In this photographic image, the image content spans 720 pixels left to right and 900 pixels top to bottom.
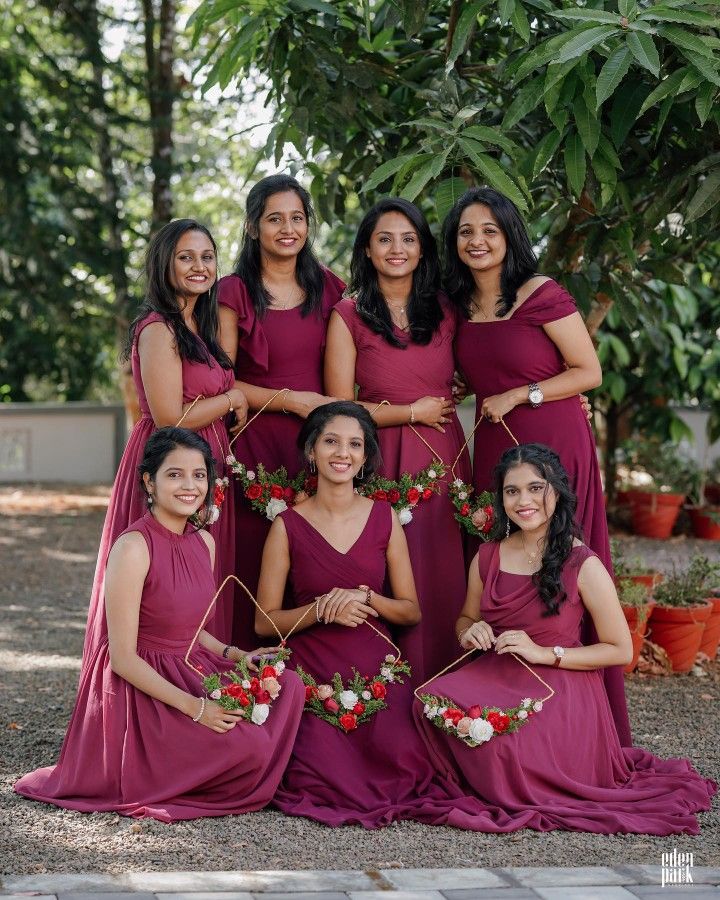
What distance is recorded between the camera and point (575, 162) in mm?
4273

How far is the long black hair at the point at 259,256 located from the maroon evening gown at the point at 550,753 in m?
1.18

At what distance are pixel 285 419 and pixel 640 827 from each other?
1895 mm

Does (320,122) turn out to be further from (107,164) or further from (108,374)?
(108,374)

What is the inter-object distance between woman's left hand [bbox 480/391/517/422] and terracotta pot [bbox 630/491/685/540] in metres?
6.62

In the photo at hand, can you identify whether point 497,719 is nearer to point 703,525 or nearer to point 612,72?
point 612,72

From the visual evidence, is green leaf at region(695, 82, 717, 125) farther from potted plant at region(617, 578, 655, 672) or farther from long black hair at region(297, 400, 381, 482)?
potted plant at region(617, 578, 655, 672)

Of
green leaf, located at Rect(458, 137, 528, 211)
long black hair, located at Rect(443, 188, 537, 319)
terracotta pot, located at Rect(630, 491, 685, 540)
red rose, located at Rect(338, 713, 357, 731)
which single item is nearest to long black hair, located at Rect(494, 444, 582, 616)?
long black hair, located at Rect(443, 188, 537, 319)

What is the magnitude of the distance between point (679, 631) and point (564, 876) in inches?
114

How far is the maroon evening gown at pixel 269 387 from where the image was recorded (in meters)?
4.56

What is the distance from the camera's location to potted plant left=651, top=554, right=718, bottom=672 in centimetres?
595

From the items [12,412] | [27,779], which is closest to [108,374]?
[12,412]

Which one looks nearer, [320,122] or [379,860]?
[379,860]

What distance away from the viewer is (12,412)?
15555 mm

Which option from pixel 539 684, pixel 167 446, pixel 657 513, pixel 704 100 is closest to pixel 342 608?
pixel 539 684
